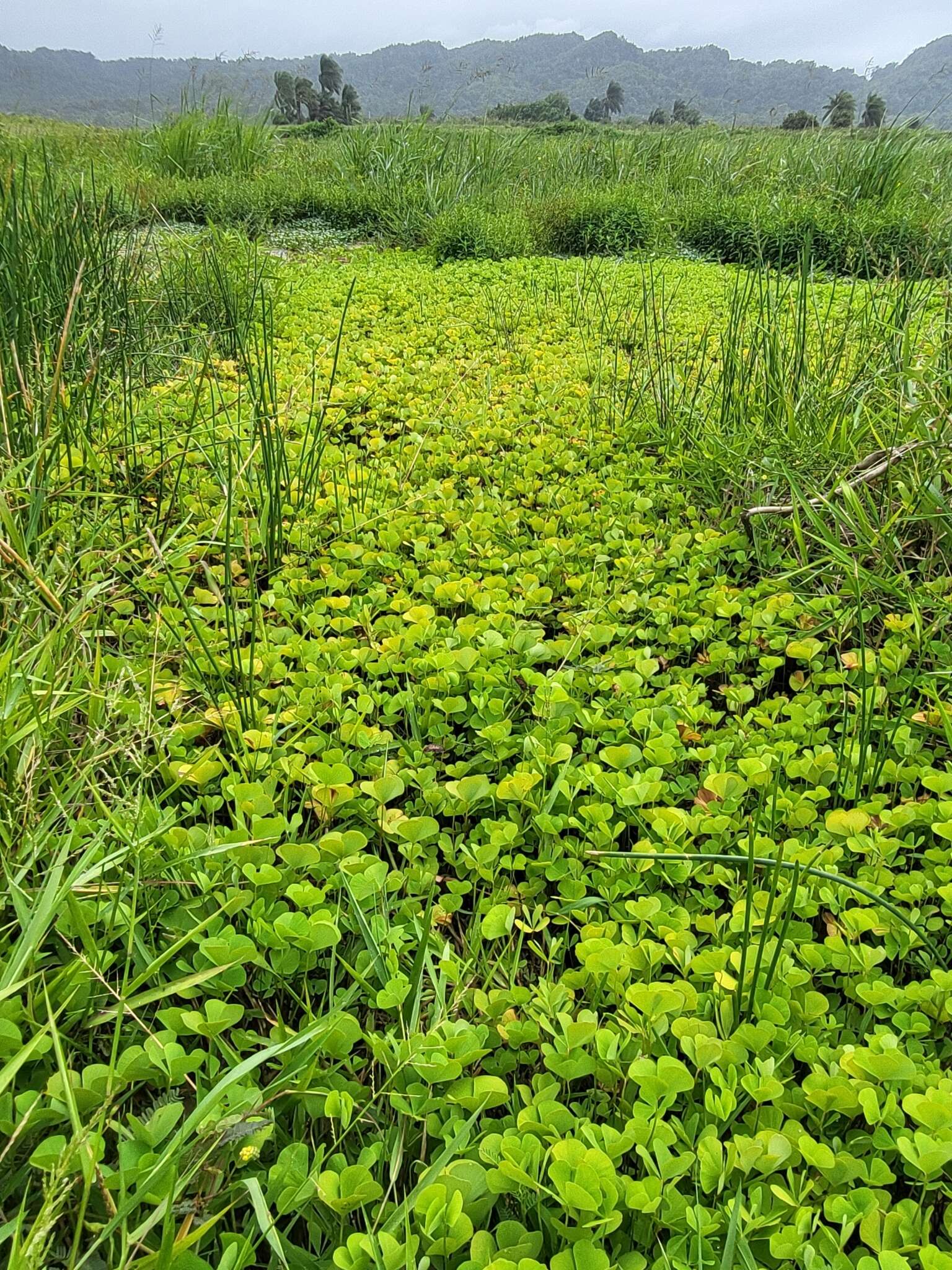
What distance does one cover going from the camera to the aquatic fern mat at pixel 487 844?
34.1 inches

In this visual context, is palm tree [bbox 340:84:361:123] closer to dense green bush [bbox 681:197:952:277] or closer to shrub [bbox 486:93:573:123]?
shrub [bbox 486:93:573:123]

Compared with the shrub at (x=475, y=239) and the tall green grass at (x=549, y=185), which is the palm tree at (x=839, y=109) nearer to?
the tall green grass at (x=549, y=185)

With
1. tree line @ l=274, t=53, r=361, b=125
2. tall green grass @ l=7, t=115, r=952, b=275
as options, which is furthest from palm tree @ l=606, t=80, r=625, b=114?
tall green grass @ l=7, t=115, r=952, b=275

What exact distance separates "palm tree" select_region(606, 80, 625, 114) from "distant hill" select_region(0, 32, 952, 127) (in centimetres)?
111

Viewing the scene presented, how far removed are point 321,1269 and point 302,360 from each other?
12.2 ft

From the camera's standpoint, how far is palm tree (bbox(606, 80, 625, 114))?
1647 inches

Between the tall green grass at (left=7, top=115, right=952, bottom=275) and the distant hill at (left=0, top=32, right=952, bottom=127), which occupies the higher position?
the distant hill at (left=0, top=32, right=952, bottom=127)

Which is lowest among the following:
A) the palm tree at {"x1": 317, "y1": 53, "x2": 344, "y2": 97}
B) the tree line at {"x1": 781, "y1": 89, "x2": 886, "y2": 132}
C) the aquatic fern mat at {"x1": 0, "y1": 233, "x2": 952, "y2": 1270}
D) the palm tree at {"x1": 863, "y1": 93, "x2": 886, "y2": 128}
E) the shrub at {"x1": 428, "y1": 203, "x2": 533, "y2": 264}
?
the aquatic fern mat at {"x1": 0, "y1": 233, "x2": 952, "y2": 1270}

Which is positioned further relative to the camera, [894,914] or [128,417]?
[128,417]

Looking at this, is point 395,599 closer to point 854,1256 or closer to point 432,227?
point 854,1256

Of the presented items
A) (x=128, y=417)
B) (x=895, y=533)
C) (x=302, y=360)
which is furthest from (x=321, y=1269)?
(x=302, y=360)

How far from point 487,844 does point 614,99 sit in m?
51.9

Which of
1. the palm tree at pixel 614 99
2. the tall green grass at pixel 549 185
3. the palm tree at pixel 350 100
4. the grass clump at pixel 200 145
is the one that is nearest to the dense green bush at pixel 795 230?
the tall green grass at pixel 549 185

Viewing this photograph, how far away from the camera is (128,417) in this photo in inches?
105
